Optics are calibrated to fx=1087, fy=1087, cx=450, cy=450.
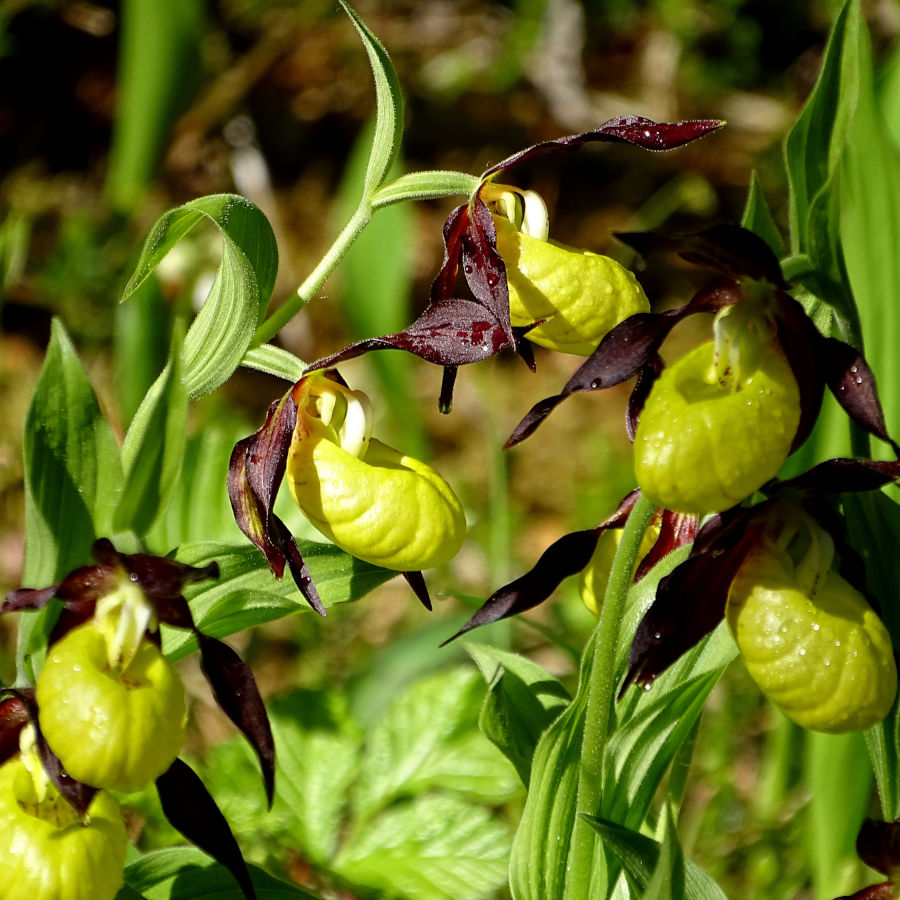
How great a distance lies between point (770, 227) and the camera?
127 centimetres

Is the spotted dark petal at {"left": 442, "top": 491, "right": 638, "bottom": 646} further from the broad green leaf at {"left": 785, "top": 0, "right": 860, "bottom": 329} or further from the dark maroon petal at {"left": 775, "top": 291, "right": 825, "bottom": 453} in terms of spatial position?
the broad green leaf at {"left": 785, "top": 0, "right": 860, "bottom": 329}

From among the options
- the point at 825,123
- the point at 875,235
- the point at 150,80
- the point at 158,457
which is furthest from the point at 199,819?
the point at 150,80

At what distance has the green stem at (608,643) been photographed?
1.04m

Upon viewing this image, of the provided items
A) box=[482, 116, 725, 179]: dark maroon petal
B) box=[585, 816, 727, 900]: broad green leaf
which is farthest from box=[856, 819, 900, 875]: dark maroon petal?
box=[482, 116, 725, 179]: dark maroon petal

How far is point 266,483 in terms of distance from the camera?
118cm

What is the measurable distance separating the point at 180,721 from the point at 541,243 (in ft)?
2.18

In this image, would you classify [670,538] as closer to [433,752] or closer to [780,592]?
[780,592]

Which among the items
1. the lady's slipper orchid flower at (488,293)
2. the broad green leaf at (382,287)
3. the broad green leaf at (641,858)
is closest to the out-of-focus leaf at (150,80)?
the broad green leaf at (382,287)

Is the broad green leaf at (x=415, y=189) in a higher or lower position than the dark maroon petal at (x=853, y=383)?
higher

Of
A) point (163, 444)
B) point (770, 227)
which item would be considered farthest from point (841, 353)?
point (163, 444)

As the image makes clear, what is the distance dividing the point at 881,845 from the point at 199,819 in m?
0.70

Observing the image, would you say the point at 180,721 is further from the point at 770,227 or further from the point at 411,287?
the point at 411,287

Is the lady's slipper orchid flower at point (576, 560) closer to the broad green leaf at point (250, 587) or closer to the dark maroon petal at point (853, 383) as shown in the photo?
the broad green leaf at point (250, 587)

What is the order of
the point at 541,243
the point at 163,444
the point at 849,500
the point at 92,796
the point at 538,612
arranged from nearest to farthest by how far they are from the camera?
the point at 163,444, the point at 92,796, the point at 849,500, the point at 541,243, the point at 538,612
